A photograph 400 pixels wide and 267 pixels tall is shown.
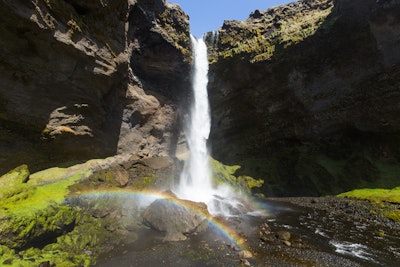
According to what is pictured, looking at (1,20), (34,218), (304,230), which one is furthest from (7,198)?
(304,230)

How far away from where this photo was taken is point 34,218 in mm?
13406

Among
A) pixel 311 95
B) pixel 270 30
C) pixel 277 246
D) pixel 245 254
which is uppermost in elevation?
pixel 270 30

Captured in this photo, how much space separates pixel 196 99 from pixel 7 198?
31135 mm

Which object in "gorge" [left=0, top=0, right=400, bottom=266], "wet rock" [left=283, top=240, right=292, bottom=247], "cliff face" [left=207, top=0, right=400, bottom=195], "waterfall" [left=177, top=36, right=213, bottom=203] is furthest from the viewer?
"waterfall" [left=177, top=36, right=213, bottom=203]

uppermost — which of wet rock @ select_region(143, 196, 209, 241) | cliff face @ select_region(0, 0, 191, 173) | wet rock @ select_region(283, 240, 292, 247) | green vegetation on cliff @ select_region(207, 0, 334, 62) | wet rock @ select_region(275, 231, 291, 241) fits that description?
green vegetation on cliff @ select_region(207, 0, 334, 62)

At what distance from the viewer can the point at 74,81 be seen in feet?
64.2

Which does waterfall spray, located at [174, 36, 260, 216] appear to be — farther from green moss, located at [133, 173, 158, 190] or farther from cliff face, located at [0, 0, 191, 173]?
cliff face, located at [0, 0, 191, 173]

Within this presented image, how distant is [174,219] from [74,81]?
13581 millimetres

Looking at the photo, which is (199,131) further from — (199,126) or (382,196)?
(382,196)

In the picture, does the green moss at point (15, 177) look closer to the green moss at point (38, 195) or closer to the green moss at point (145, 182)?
the green moss at point (38, 195)

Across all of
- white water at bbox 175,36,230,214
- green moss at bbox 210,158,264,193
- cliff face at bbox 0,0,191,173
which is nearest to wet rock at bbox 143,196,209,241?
cliff face at bbox 0,0,191,173

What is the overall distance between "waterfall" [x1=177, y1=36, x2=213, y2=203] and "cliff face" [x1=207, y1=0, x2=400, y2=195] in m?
1.74

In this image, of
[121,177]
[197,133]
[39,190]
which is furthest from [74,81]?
[197,133]

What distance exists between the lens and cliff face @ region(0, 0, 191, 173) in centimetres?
1603
